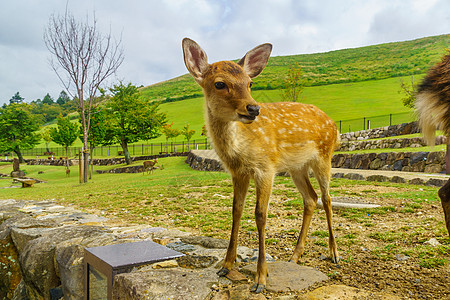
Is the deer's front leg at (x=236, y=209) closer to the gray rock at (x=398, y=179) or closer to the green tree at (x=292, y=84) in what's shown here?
the gray rock at (x=398, y=179)

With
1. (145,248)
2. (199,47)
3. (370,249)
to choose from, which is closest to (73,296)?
(145,248)

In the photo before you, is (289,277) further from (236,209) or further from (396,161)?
(396,161)

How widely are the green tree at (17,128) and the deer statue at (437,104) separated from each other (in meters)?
45.7

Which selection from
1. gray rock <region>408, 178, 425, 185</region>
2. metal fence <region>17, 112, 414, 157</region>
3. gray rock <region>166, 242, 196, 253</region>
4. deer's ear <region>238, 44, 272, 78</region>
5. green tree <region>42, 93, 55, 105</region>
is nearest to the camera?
deer's ear <region>238, 44, 272, 78</region>

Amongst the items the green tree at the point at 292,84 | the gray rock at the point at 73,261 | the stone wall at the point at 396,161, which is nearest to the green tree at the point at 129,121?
the green tree at the point at 292,84

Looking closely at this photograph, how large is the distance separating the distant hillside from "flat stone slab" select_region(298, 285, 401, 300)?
152ft

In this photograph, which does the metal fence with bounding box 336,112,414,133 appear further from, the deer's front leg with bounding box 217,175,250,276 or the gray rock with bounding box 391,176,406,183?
the deer's front leg with bounding box 217,175,250,276

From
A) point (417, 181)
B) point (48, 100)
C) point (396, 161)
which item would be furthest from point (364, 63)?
point (48, 100)

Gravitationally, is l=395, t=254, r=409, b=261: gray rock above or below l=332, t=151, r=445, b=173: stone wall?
below

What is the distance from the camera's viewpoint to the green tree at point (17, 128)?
39.8m

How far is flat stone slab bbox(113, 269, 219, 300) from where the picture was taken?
2.33 m

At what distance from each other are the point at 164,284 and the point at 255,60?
2260 mm

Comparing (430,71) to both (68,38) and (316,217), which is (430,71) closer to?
(316,217)

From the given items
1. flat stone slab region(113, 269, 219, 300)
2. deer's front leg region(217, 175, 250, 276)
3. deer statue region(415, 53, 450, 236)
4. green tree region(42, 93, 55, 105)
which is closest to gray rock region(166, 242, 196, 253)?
flat stone slab region(113, 269, 219, 300)
